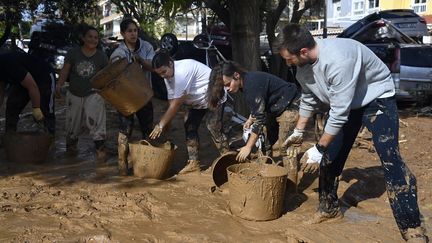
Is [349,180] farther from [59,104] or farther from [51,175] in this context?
[59,104]

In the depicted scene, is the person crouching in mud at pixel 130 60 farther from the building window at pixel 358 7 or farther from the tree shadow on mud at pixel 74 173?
the building window at pixel 358 7

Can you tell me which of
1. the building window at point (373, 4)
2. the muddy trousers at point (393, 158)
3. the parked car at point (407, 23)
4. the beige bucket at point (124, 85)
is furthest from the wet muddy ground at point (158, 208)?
the building window at point (373, 4)

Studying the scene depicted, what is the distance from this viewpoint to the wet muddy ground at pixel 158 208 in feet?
12.6

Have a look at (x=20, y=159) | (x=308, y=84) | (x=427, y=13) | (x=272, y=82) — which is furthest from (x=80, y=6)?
(x=427, y=13)

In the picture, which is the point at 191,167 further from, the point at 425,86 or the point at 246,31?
the point at 425,86

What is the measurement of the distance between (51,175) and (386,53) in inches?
301

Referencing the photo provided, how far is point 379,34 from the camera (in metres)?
13.5

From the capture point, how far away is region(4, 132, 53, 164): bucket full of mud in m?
5.59

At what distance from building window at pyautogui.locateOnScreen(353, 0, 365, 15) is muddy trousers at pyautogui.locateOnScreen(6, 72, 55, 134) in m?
30.6

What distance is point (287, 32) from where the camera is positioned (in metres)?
3.38

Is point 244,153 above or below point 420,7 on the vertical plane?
below

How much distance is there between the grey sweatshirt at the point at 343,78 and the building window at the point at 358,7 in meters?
32.1

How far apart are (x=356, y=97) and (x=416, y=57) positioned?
796 cm

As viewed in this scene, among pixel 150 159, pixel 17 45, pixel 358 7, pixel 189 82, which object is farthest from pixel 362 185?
pixel 358 7
